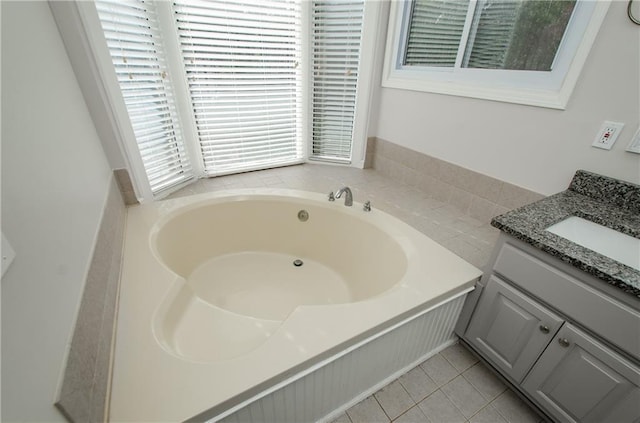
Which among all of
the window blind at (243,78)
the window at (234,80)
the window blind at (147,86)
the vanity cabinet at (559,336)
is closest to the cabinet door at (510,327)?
the vanity cabinet at (559,336)

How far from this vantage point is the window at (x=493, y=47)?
1168 millimetres

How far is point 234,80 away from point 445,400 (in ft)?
7.70

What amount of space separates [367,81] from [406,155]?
2.05 ft

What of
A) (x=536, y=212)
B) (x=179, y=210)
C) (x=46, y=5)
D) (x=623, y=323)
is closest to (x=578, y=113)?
(x=536, y=212)

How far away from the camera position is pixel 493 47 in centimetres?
146

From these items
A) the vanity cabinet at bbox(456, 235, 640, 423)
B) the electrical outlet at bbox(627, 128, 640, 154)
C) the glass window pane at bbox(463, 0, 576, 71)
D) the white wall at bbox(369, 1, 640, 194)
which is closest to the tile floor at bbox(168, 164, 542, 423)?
the vanity cabinet at bbox(456, 235, 640, 423)

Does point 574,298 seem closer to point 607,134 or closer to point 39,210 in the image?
point 607,134

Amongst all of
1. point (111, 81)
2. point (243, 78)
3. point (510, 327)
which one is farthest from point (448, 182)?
point (111, 81)

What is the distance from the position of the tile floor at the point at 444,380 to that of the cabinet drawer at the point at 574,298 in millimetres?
253

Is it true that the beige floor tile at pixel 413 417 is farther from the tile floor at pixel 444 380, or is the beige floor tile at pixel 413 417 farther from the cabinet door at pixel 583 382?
the cabinet door at pixel 583 382

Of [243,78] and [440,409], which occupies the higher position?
[243,78]

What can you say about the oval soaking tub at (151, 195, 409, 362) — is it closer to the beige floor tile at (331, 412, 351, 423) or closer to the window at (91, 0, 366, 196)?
the window at (91, 0, 366, 196)

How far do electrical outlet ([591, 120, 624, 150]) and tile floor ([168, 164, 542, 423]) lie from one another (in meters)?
0.61

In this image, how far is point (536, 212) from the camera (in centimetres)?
112
